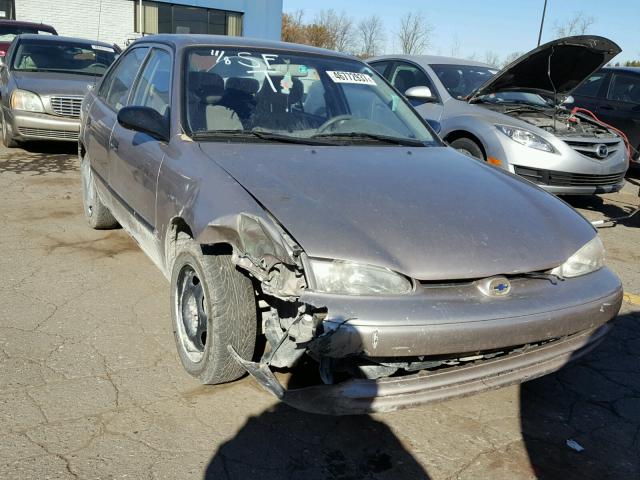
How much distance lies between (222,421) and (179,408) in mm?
220

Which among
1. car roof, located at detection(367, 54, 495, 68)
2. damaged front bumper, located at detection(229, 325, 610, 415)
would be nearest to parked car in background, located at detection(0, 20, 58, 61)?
car roof, located at detection(367, 54, 495, 68)

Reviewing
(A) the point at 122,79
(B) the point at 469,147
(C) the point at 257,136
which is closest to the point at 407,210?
(C) the point at 257,136

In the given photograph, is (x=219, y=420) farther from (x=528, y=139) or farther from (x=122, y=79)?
(x=528, y=139)

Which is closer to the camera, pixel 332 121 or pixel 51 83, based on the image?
pixel 332 121

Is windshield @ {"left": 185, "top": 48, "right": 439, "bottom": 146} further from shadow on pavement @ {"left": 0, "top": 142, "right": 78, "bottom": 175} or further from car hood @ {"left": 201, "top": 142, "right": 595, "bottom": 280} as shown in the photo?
shadow on pavement @ {"left": 0, "top": 142, "right": 78, "bottom": 175}

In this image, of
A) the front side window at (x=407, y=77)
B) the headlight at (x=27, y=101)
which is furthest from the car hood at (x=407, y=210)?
the headlight at (x=27, y=101)

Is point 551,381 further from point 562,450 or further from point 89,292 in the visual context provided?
point 89,292

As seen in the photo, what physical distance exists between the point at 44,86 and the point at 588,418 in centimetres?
759

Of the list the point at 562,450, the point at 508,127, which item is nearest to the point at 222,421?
the point at 562,450

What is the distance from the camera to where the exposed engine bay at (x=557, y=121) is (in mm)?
6719

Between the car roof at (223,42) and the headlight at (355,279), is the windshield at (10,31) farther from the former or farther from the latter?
the headlight at (355,279)

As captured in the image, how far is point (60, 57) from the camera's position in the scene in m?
8.95

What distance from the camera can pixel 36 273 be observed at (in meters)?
4.21

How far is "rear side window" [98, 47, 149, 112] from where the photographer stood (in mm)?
4305
